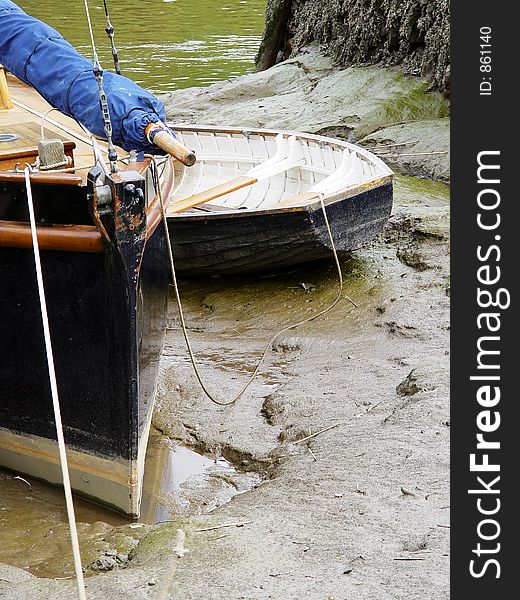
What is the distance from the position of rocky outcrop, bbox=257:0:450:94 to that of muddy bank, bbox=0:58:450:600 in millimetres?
1665

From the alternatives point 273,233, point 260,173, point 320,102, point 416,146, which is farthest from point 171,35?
point 273,233

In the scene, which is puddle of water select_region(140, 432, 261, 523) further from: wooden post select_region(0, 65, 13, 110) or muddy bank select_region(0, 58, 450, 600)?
wooden post select_region(0, 65, 13, 110)

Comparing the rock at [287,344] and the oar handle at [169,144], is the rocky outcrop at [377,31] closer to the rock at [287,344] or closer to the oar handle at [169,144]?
the rock at [287,344]

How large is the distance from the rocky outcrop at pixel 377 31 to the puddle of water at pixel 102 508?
22.0 ft

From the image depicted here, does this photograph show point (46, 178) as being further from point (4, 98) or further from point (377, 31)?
point (377, 31)

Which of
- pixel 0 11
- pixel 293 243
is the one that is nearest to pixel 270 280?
pixel 293 243

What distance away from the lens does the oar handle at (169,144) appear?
13.9 feet

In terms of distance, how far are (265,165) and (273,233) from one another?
113 cm

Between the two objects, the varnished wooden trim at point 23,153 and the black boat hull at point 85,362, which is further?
the varnished wooden trim at point 23,153

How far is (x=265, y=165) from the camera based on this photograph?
792 centimetres

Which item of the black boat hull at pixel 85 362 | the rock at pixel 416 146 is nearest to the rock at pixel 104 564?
the black boat hull at pixel 85 362

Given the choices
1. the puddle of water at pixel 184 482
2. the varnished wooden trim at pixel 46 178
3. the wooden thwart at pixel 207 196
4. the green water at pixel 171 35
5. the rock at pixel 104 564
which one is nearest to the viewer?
the rock at pixel 104 564

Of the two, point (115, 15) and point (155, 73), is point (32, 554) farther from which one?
point (115, 15)

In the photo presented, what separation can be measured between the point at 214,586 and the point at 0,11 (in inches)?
133
